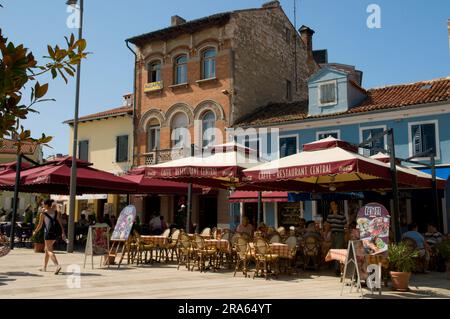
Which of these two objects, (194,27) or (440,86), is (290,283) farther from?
(194,27)

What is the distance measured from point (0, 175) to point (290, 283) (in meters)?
12.7

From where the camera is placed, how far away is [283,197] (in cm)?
2088

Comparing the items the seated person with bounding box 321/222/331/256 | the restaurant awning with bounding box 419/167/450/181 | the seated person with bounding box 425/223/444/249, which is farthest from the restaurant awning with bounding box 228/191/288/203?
the seated person with bounding box 321/222/331/256

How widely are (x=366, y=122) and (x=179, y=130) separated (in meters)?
10.0

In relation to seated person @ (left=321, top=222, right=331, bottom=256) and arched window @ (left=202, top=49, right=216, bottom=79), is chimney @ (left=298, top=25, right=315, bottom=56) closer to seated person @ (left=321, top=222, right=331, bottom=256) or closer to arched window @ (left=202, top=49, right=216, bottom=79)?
arched window @ (left=202, top=49, right=216, bottom=79)

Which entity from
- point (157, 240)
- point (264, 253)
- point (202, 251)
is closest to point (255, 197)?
point (157, 240)

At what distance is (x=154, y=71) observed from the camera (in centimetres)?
2767

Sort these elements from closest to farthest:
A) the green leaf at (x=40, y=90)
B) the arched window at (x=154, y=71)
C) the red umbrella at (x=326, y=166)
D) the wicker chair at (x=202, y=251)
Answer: the green leaf at (x=40, y=90)
the red umbrella at (x=326, y=166)
the wicker chair at (x=202, y=251)
the arched window at (x=154, y=71)

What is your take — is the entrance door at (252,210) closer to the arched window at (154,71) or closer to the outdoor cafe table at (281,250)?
the arched window at (154,71)

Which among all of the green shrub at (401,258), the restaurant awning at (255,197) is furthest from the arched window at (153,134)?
the green shrub at (401,258)

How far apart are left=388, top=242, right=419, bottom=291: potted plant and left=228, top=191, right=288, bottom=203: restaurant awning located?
11849 mm

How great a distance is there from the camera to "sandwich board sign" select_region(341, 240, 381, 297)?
805 cm

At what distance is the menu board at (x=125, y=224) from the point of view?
11.7 metres
